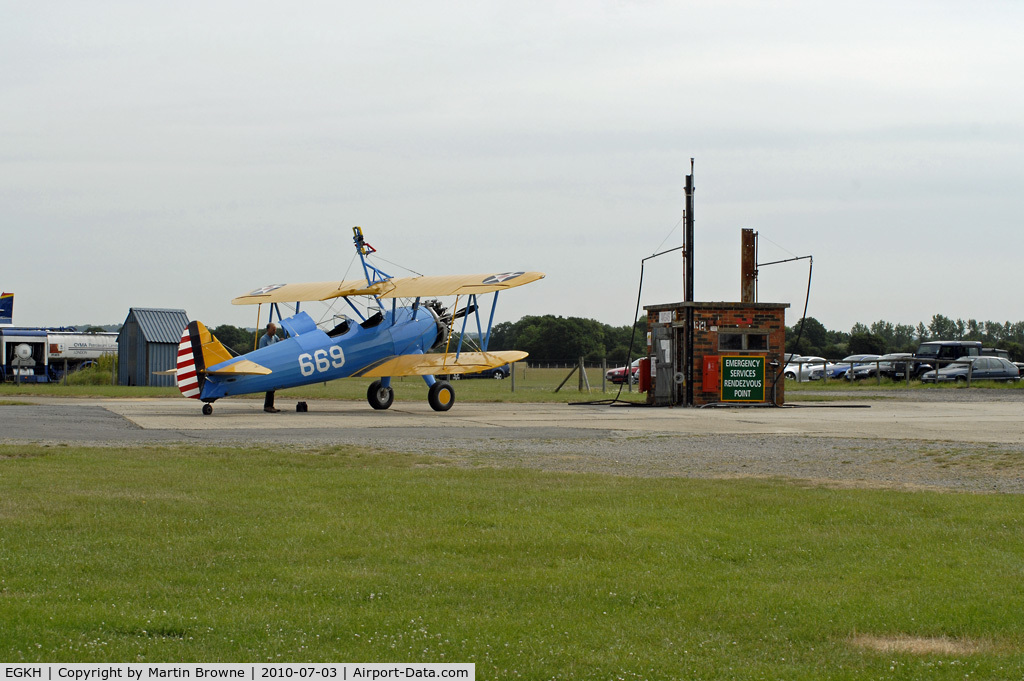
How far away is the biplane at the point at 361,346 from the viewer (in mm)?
22562

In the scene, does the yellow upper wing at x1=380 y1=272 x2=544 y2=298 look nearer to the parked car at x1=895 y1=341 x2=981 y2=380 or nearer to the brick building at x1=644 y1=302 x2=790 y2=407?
the brick building at x1=644 y1=302 x2=790 y2=407

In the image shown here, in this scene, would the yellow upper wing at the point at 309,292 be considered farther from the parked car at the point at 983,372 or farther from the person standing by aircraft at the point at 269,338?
the parked car at the point at 983,372

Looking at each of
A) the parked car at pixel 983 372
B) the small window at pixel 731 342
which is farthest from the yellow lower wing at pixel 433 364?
the parked car at pixel 983 372

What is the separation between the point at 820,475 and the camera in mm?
11211

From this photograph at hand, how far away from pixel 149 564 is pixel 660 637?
331 centimetres

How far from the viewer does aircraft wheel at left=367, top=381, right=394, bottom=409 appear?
25.8 metres

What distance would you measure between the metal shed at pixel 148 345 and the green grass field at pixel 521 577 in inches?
1422

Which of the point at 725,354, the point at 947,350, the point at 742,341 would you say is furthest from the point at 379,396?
the point at 947,350

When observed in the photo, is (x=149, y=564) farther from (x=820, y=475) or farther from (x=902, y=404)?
(x=902, y=404)

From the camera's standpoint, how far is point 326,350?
79.6 feet

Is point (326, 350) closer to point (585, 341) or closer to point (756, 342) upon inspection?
point (756, 342)

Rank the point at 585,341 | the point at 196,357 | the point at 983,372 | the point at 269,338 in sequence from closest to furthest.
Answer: the point at 196,357 → the point at 269,338 → the point at 983,372 → the point at 585,341

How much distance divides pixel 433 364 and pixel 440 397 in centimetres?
85

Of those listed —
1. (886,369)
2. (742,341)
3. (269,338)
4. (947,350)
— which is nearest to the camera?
(269,338)
